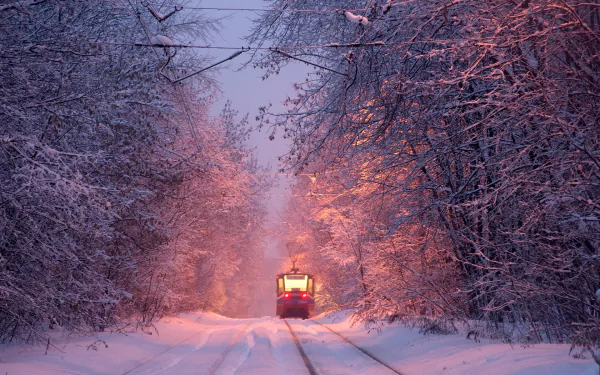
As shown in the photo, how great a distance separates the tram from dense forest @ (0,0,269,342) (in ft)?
38.0

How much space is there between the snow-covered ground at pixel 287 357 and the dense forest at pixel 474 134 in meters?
0.60

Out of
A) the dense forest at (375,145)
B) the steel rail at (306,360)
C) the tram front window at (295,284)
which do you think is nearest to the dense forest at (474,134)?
the dense forest at (375,145)

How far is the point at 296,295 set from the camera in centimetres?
3020

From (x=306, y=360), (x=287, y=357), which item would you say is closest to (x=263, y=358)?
(x=287, y=357)

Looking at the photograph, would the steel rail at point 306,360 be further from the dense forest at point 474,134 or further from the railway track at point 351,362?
the dense forest at point 474,134

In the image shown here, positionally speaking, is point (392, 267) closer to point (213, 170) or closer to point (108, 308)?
point (213, 170)

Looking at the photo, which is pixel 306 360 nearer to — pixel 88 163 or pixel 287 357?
pixel 287 357

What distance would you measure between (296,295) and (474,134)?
23.3 m

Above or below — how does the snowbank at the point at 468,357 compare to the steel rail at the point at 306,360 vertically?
above

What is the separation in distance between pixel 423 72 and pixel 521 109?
9.52ft

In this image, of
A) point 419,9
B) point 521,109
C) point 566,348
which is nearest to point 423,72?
point 419,9

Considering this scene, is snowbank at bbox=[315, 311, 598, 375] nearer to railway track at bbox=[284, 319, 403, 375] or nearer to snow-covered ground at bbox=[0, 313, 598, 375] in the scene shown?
snow-covered ground at bbox=[0, 313, 598, 375]

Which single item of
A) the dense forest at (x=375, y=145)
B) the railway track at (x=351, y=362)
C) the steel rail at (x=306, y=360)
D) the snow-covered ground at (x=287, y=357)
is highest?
the dense forest at (x=375, y=145)

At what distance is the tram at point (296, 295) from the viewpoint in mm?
30141
